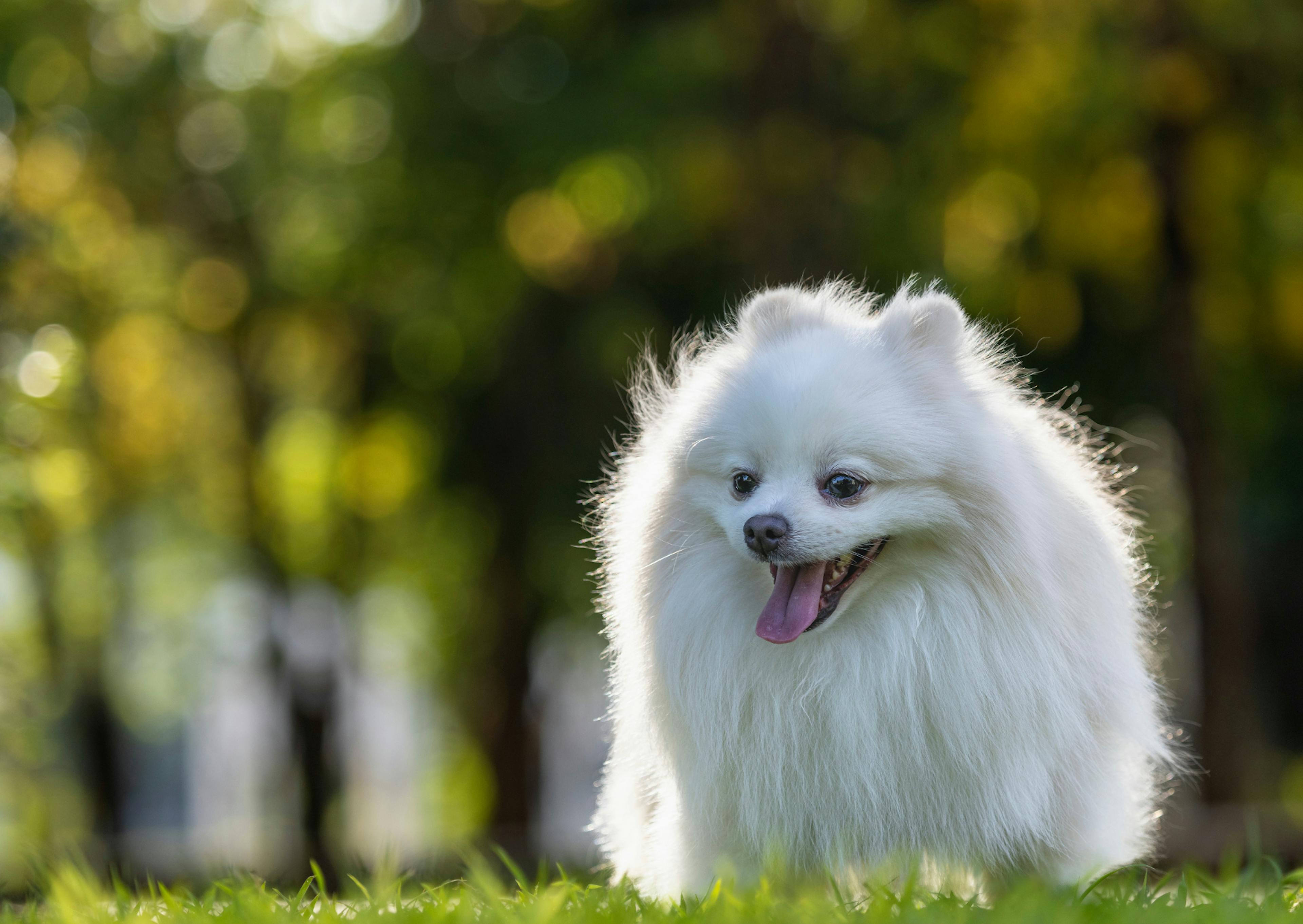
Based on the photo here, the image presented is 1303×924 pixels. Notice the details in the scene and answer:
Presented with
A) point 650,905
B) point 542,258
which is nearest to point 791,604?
point 650,905

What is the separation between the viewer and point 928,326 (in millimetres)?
4129

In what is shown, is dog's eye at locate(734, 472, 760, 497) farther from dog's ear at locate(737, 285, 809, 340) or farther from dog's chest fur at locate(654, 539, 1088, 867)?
dog's ear at locate(737, 285, 809, 340)

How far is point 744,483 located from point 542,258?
865cm

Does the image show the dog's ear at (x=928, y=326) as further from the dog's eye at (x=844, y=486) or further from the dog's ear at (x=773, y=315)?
the dog's eye at (x=844, y=486)

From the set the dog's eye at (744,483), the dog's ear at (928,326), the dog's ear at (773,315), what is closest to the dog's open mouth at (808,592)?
the dog's eye at (744,483)

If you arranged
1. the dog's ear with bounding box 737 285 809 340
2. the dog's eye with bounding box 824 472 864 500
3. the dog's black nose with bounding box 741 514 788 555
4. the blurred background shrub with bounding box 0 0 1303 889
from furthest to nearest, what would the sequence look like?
the blurred background shrub with bounding box 0 0 1303 889 < the dog's ear with bounding box 737 285 809 340 < the dog's eye with bounding box 824 472 864 500 < the dog's black nose with bounding box 741 514 788 555

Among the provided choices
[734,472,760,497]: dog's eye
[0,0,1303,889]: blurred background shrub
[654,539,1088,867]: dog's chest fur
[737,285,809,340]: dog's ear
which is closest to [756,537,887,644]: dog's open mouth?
[654,539,1088,867]: dog's chest fur

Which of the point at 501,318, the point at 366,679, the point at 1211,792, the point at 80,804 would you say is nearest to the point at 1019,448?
the point at 1211,792

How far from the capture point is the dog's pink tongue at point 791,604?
381 cm

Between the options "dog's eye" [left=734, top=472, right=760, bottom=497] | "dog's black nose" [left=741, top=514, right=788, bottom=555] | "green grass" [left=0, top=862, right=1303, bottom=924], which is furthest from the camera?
"dog's eye" [left=734, top=472, right=760, bottom=497]

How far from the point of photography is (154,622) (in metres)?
22.8

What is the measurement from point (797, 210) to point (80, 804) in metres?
16.3

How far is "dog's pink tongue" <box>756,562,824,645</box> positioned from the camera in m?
3.81

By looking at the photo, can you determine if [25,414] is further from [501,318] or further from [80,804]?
[80,804]
